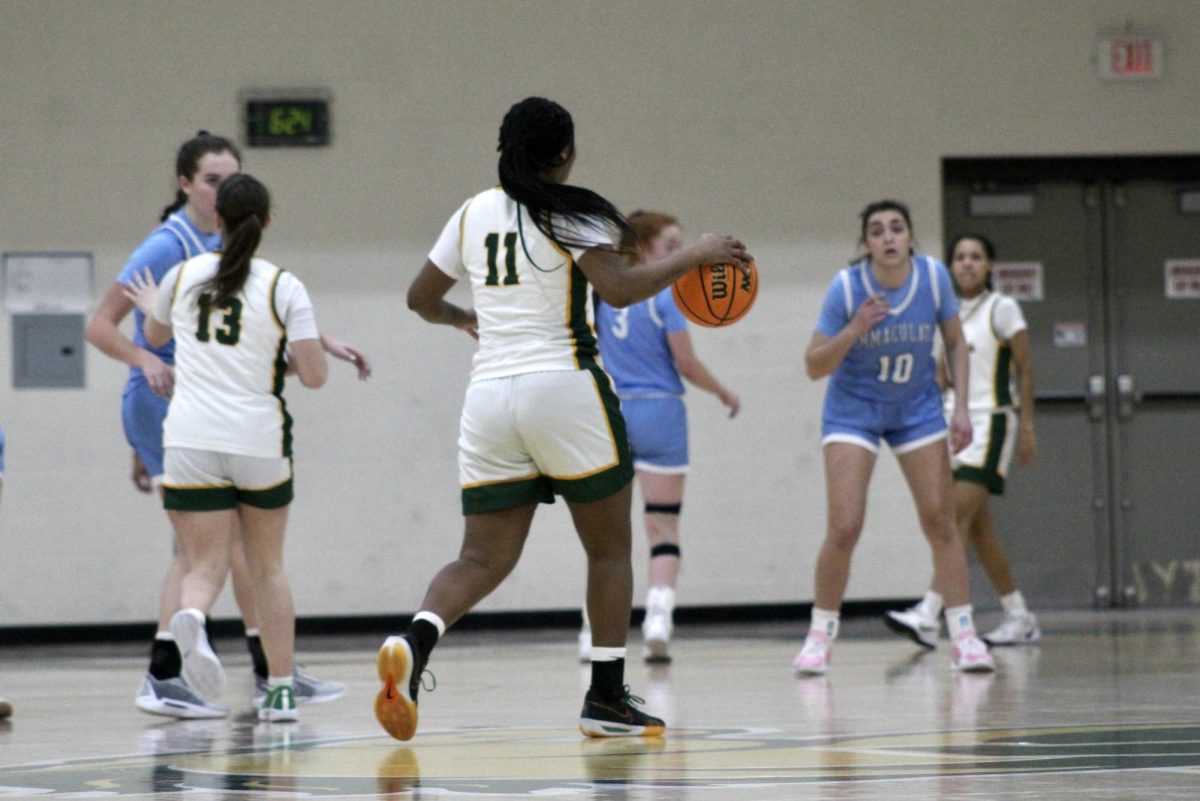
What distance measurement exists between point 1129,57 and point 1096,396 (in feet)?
6.09

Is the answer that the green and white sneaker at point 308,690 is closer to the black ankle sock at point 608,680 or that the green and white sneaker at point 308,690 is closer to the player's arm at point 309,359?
the player's arm at point 309,359

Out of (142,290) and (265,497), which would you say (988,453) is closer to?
(265,497)

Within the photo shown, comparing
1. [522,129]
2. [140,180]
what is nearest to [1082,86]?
[140,180]

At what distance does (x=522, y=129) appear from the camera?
170 inches

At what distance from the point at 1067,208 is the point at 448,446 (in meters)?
3.67

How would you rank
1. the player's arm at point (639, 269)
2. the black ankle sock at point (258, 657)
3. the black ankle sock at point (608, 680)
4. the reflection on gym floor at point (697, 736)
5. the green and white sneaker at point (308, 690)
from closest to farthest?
the reflection on gym floor at point (697, 736)
the player's arm at point (639, 269)
the black ankle sock at point (608, 680)
the green and white sneaker at point (308, 690)
the black ankle sock at point (258, 657)

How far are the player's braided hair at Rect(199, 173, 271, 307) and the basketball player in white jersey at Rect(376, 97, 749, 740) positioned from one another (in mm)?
863

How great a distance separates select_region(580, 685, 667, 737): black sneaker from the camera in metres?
4.41

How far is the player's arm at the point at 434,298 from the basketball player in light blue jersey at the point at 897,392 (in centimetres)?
193

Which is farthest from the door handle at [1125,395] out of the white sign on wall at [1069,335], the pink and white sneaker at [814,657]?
the pink and white sneaker at [814,657]

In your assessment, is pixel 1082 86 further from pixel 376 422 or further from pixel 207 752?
pixel 207 752

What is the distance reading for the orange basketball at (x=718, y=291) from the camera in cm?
460

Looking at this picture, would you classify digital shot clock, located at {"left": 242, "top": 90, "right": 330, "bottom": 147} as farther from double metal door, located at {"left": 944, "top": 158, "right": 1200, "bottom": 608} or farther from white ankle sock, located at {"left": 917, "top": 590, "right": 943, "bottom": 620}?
white ankle sock, located at {"left": 917, "top": 590, "right": 943, "bottom": 620}

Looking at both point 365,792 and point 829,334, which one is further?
point 829,334
